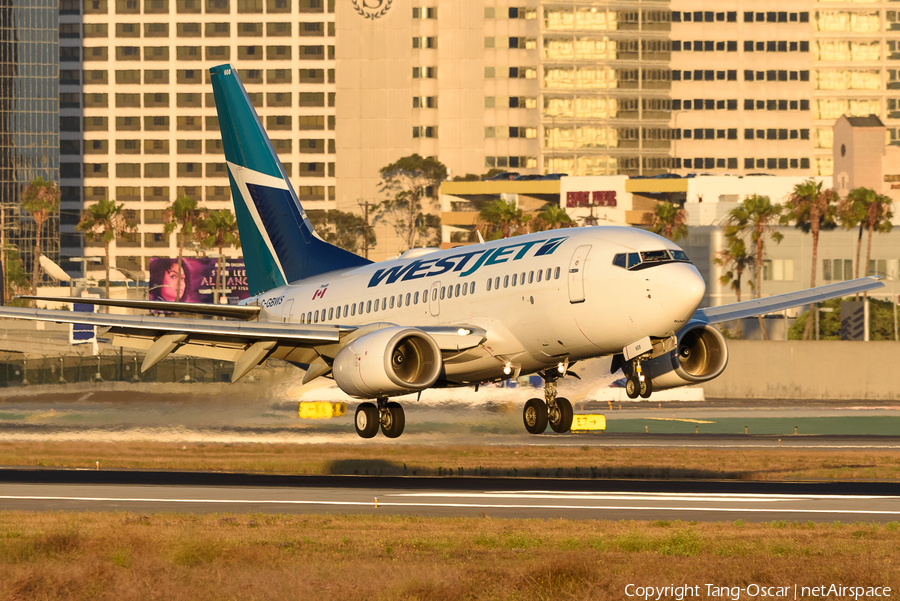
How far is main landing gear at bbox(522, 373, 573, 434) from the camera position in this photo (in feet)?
137

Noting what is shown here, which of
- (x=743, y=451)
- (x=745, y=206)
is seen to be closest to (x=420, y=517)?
(x=743, y=451)

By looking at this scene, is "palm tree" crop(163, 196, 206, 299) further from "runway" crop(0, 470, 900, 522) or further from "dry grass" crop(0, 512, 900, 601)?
"dry grass" crop(0, 512, 900, 601)

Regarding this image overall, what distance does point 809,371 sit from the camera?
129m

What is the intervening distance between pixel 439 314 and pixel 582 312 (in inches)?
255

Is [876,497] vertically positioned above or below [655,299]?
below

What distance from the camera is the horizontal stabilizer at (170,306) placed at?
41.2 metres

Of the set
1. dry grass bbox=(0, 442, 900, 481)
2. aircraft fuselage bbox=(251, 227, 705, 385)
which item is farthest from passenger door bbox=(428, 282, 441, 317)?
dry grass bbox=(0, 442, 900, 481)

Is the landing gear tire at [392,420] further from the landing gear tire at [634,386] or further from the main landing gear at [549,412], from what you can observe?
the landing gear tire at [634,386]

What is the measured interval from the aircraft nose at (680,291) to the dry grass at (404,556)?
8521mm

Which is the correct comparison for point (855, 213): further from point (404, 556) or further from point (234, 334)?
point (234, 334)

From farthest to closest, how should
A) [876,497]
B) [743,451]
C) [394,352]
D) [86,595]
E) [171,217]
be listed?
[171,217]
[743,451]
[876,497]
[394,352]
[86,595]

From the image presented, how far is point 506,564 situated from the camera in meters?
41.9

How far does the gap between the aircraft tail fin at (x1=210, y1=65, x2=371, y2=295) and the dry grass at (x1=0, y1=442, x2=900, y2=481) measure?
1122 inches

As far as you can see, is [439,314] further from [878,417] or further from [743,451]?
[878,417]
